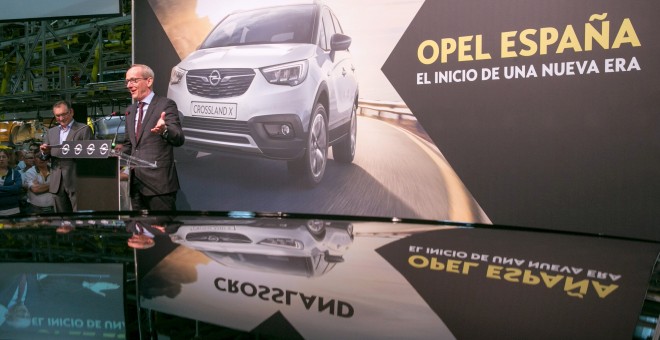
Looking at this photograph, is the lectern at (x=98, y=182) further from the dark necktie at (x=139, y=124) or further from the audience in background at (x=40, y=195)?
the audience in background at (x=40, y=195)

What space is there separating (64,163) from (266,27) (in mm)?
1977

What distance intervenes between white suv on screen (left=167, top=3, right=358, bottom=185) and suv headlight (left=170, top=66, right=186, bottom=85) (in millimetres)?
251

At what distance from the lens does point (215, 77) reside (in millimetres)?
4723

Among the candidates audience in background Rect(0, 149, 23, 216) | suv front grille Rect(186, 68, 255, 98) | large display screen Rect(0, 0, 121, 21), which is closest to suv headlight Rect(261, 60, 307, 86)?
suv front grille Rect(186, 68, 255, 98)

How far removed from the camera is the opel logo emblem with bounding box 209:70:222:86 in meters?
4.71

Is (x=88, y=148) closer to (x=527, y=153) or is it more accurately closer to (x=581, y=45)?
(x=527, y=153)

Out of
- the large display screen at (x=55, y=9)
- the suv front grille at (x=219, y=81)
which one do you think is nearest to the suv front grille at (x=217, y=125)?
the suv front grille at (x=219, y=81)

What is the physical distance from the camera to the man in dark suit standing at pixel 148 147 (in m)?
3.32

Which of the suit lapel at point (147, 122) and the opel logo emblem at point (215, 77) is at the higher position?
the opel logo emblem at point (215, 77)

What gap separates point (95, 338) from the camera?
643mm

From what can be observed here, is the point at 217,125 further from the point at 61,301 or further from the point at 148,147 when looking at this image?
the point at 61,301

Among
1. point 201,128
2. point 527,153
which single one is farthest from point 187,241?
point 201,128

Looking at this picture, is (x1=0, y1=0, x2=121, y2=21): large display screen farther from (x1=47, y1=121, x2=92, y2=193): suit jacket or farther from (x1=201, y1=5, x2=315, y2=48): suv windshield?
(x1=47, y1=121, x2=92, y2=193): suit jacket

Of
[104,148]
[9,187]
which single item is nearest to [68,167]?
[104,148]
